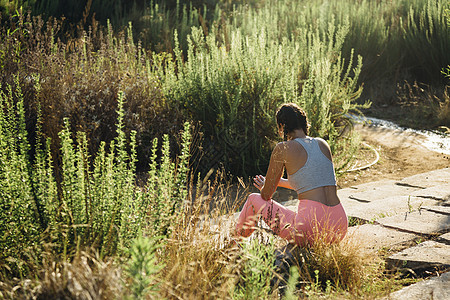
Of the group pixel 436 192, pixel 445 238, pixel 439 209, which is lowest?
pixel 436 192

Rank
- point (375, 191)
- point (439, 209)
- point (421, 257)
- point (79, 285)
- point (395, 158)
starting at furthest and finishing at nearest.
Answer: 1. point (395, 158)
2. point (375, 191)
3. point (439, 209)
4. point (421, 257)
5. point (79, 285)

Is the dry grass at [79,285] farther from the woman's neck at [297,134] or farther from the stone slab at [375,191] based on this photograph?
the stone slab at [375,191]

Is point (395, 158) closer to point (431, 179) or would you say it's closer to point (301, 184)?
point (431, 179)

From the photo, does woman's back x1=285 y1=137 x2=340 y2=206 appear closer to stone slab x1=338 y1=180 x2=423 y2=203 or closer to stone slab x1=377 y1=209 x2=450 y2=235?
stone slab x1=377 y1=209 x2=450 y2=235

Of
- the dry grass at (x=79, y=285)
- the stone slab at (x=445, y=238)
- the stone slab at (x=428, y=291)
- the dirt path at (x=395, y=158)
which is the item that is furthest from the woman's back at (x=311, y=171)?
the dirt path at (x=395, y=158)

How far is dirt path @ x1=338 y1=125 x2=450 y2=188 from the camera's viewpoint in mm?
5975

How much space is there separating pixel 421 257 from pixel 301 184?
88 centimetres

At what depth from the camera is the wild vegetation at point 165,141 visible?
7.00 ft

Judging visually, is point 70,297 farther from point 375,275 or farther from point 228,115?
point 228,115

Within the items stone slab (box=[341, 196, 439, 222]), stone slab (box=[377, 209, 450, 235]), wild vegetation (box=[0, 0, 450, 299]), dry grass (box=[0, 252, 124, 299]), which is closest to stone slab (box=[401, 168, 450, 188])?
wild vegetation (box=[0, 0, 450, 299])

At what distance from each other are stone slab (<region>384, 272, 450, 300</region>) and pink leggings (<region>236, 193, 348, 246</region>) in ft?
1.76

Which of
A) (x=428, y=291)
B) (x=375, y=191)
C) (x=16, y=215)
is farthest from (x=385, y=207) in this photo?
(x=16, y=215)

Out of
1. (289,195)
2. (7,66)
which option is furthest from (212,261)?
(7,66)

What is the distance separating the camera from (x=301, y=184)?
134 inches
